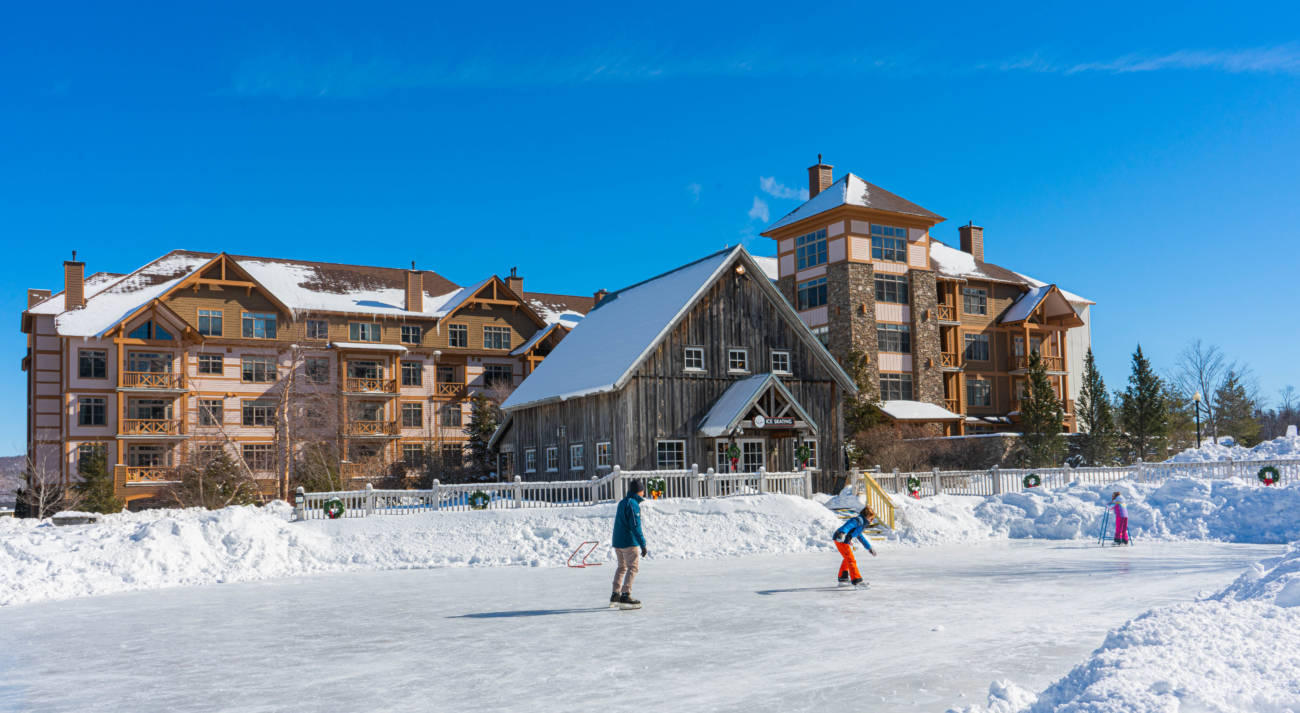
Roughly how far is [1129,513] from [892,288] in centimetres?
2700

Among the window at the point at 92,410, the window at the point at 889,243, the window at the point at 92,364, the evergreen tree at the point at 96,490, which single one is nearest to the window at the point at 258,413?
the window at the point at 92,410

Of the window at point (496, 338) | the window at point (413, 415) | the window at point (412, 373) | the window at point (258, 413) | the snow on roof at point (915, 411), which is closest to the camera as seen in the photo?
the window at point (258, 413)

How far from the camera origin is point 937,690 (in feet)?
25.5

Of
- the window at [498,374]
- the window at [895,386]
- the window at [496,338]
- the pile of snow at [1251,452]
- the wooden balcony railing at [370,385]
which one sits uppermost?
the window at [496,338]

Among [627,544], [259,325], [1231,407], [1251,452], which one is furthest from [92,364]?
[1231,407]

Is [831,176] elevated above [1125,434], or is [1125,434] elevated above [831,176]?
[831,176]

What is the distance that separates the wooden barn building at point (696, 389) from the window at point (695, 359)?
0.03 metres

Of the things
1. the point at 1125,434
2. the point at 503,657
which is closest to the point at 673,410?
the point at 503,657

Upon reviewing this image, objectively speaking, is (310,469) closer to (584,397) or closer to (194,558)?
(584,397)

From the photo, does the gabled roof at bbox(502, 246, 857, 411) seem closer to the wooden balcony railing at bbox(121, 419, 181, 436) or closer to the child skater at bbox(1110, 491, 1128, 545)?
the child skater at bbox(1110, 491, 1128, 545)

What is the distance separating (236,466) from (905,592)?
32387 mm

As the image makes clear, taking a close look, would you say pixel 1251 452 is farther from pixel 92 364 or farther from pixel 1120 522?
pixel 92 364

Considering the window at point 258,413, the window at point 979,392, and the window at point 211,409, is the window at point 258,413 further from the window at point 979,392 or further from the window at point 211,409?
the window at point 979,392

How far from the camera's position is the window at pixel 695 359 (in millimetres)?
31969
